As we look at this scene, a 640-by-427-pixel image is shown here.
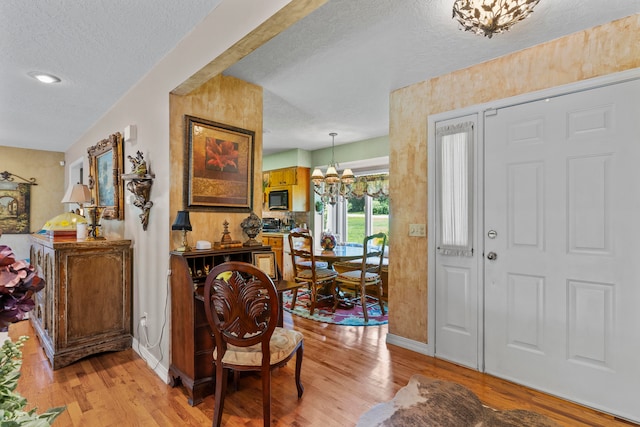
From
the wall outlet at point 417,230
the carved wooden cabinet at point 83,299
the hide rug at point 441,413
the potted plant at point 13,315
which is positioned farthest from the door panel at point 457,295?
the carved wooden cabinet at point 83,299

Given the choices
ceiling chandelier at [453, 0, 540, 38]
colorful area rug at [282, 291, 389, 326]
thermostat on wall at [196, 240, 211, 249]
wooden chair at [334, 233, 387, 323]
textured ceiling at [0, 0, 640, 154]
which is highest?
textured ceiling at [0, 0, 640, 154]

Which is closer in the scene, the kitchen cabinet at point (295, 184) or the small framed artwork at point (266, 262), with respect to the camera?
the small framed artwork at point (266, 262)

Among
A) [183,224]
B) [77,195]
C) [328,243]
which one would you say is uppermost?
[77,195]

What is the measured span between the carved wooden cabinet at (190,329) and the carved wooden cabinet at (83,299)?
0.97 m

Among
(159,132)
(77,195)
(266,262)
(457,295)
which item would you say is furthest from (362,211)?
(77,195)

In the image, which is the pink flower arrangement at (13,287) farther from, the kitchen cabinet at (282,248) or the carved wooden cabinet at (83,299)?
the kitchen cabinet at (282,248)

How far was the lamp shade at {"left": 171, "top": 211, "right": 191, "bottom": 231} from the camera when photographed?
2.22 meters

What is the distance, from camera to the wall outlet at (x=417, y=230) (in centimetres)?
291

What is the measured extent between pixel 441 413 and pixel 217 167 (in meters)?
2.41

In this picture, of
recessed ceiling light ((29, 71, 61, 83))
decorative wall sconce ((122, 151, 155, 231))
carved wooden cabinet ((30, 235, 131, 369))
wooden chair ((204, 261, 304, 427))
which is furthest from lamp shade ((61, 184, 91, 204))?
wooden chair ((204, 261, 304, 427))

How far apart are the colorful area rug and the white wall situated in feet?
4.78

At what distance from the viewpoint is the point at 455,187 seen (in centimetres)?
272

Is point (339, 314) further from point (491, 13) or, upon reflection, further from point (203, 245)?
point (491, 13)

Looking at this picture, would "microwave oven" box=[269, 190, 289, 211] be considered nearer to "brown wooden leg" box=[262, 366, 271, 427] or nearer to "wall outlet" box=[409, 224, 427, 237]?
"wall outlet" box=[409, 224, 427, 237]
